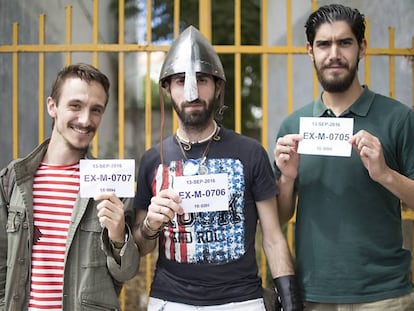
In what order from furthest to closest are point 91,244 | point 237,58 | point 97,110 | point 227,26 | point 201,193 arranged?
point 227,26
point 237,58
point 97,110
point 91,244
point 201,193

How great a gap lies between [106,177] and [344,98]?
112 centimetres

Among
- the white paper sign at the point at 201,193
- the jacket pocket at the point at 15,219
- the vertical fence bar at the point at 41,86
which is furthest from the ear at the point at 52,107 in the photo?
the vertical fence bar at the point at 41,86

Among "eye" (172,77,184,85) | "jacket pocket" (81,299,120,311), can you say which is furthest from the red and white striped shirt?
"eye" (172,77,184,85)

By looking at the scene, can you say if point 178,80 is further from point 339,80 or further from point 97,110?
point 339,80

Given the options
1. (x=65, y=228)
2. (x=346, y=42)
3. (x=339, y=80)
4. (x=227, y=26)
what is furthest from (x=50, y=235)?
(x=227, y=26)

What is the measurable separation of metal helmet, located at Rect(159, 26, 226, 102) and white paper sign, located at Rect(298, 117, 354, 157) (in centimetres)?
48

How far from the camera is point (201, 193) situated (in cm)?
218

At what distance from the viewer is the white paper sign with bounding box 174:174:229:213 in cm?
219

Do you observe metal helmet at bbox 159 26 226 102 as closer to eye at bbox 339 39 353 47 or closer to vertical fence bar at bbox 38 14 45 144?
eye at bbox 339 39 353 47

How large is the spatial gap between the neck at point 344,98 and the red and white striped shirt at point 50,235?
1.21 metres

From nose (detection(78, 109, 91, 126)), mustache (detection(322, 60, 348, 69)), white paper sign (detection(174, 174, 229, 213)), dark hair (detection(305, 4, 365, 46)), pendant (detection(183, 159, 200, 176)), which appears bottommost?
white paper sign (detection(174, 174, 229, 213))

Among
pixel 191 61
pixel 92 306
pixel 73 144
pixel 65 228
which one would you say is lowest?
pixel 92 306

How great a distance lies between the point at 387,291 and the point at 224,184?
0.82m

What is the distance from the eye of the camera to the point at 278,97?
16.9ft
